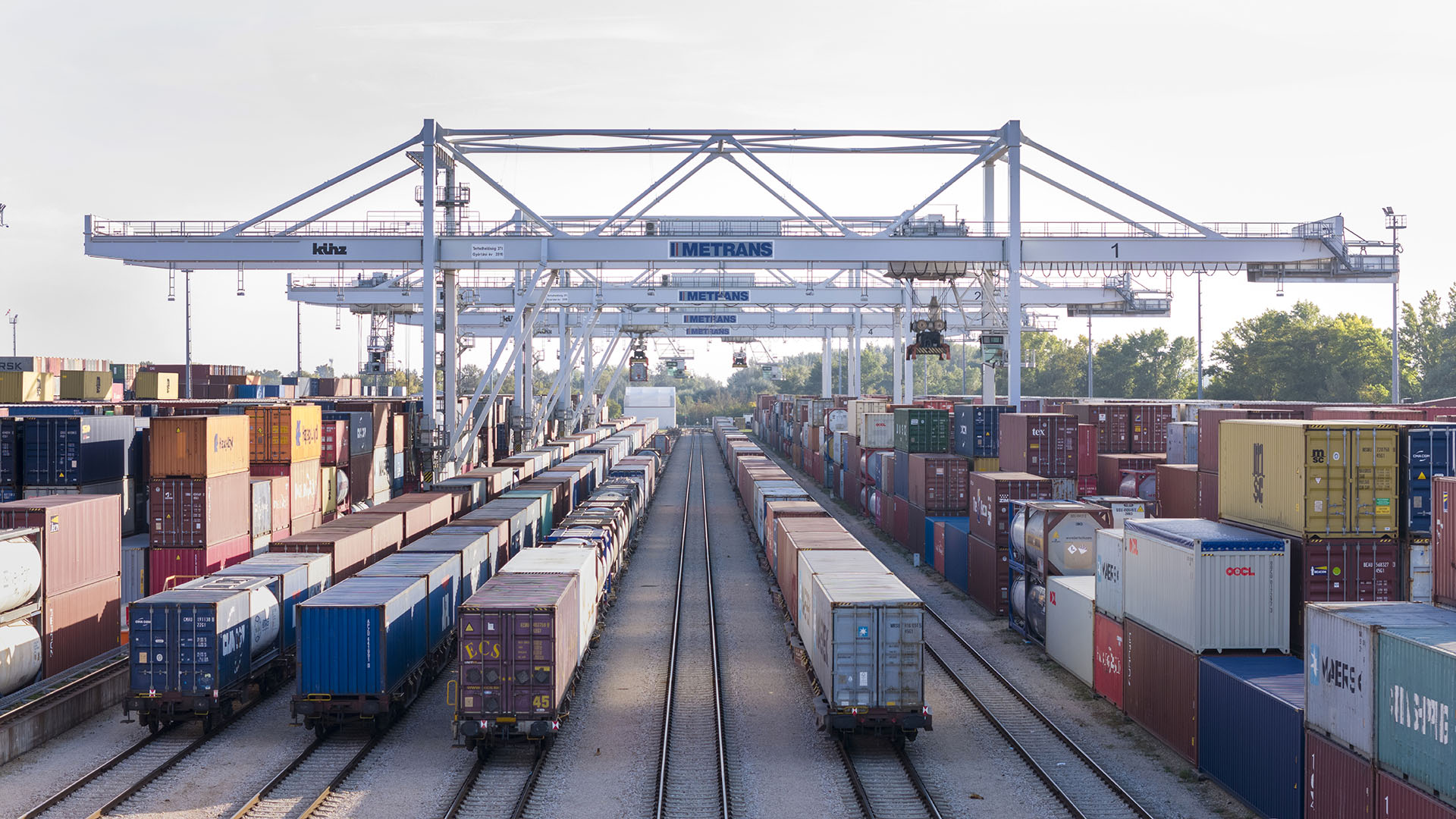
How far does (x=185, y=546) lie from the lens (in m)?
23.1

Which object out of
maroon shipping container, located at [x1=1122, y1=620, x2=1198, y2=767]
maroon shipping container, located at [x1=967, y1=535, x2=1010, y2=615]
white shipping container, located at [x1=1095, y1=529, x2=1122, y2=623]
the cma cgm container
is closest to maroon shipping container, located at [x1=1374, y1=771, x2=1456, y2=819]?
maroon shipping container, located at [x1=1122, y1=620, x2=1198, y2=767]

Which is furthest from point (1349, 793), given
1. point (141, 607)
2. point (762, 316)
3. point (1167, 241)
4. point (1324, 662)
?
point (762, 316)

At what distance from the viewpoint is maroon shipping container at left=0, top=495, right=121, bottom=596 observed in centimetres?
1900

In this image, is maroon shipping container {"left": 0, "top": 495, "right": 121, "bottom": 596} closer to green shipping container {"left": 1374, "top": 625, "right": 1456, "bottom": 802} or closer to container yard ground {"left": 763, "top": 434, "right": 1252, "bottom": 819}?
container yard ground {"left": 763, "top": 434, "right": 1252, "bottom": 819}

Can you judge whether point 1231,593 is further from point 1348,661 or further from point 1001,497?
point 1001,497

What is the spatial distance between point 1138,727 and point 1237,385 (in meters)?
71.4

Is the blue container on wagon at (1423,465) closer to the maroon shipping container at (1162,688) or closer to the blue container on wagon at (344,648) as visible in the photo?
the maroon shipping container at (1162,688)

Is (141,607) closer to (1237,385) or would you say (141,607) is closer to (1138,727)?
(1138,727)

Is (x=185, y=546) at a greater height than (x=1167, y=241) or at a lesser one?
lesser

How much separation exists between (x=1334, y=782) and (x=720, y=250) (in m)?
25.8

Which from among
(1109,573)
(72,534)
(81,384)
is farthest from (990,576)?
(81,384)

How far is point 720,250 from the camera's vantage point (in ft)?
113

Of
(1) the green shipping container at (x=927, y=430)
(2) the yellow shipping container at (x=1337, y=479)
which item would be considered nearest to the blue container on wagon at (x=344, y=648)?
(2) the yellow shipping container at (x=1337, y=479)

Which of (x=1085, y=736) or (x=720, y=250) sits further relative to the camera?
(x=720, y=250)
